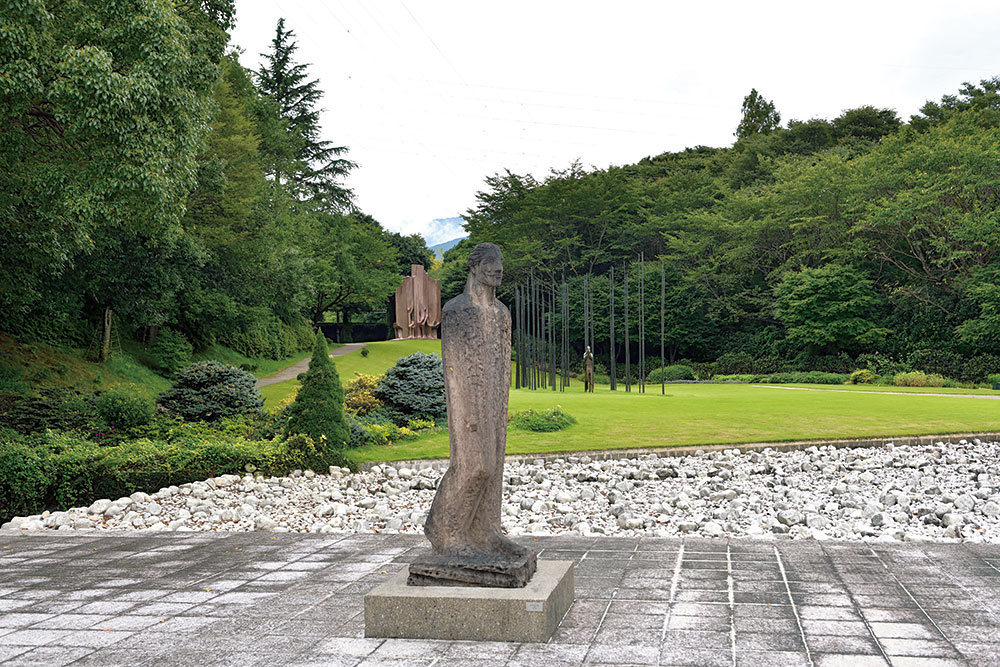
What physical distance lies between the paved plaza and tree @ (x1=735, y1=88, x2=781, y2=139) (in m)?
51.9

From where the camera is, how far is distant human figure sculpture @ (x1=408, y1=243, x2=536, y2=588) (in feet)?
15.9

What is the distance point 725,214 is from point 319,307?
23684 millimetres

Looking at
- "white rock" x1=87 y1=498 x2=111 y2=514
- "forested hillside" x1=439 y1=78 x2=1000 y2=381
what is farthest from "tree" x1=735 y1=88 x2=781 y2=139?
"white rock" x1=87 y1=498 x2=111 y2=514

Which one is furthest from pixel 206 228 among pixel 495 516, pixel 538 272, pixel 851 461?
pixel 538 272

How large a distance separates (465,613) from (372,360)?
34.2 meters

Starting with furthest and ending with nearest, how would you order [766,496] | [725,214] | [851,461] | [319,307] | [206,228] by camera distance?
[319,307] → [725,214] → [206,228] → [851,461] → [766,496]

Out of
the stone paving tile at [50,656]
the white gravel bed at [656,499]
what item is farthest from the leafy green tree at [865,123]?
the stone paving tile at [50,656]

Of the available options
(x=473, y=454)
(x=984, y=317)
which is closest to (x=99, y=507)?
(x=473, y=454)

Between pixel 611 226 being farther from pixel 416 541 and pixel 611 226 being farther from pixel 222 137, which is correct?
pixel 416 541

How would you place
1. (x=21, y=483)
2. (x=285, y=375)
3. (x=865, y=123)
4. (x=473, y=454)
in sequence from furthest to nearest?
(x=865, y=123) < (x=285, y=375) < (x=21, y=483) < (x=473, y=454)

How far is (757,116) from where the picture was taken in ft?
180

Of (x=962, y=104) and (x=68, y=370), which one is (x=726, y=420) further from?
(x=962, y=104)

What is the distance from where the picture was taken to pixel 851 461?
13.0 metres

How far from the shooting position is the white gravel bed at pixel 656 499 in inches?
328
